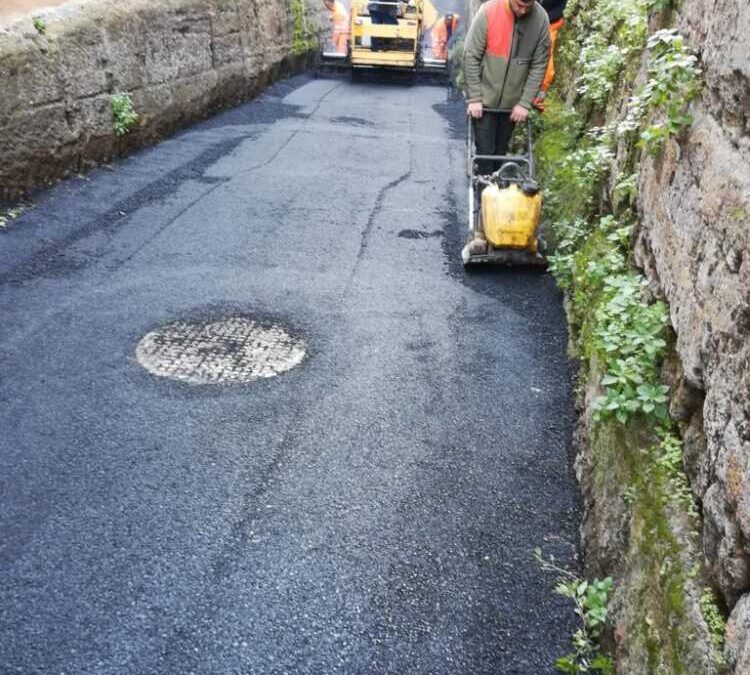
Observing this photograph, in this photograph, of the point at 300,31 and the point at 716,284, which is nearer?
the point at 716,284

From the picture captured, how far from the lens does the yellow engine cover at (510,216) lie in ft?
19.0

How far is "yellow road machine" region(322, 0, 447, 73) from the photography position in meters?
16.3

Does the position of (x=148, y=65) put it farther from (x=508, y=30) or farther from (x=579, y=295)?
(x=579, y=295)

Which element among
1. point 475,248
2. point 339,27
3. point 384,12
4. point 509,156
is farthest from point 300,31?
point 475,248

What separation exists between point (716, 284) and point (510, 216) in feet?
10.6

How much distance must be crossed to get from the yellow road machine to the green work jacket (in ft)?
33.6

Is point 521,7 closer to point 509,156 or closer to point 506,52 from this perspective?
point 506,52

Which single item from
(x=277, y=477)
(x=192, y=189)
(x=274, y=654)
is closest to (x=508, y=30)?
(x=192, y=189)

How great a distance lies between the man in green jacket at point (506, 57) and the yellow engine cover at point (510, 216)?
101cm

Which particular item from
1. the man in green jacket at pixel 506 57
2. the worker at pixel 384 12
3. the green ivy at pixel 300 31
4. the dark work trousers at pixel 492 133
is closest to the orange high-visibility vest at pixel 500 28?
the man in green jacket at pixel 506 57

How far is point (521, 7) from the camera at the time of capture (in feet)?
20.1

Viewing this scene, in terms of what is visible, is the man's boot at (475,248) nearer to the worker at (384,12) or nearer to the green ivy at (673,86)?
the green ivy at (673,86)

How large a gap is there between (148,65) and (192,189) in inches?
106

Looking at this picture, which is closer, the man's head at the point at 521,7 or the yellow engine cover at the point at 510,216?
the yellow engine cover at the point at 510,216
